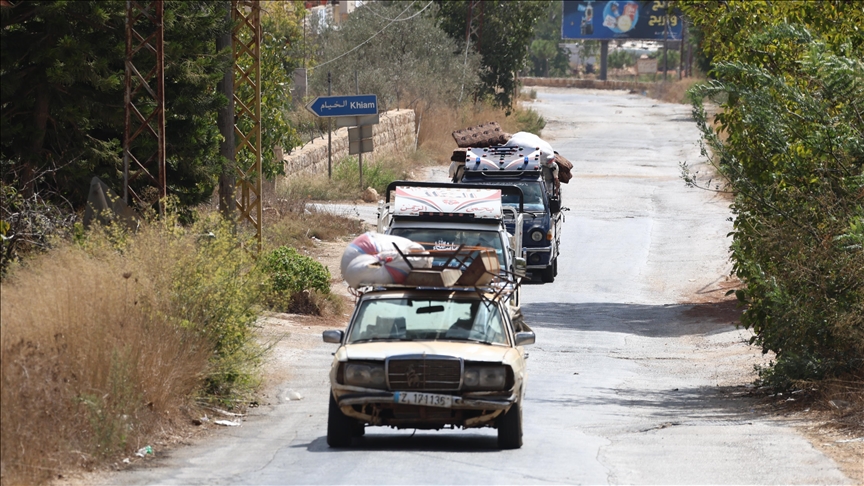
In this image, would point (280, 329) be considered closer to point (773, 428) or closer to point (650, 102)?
point (773, 428)

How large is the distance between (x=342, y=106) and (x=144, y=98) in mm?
14510

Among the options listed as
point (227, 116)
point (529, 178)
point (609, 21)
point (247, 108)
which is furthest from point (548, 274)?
point (609, 21)

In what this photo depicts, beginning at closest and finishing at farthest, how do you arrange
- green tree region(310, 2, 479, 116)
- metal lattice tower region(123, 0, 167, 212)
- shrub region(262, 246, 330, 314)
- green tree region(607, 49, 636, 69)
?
metal lattice tower region(123, 0, 167, 212)
shrub region(262, 246, 330, 314)
green tree region(310, 2, 479, 116)
green tree region(607, 49, 636, 69)

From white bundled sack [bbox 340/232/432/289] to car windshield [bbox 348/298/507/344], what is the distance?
0.41 m

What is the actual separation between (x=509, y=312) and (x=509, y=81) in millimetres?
52189

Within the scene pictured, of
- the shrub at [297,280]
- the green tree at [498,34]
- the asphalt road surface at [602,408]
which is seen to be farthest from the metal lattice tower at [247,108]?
the green tree at [498,34]

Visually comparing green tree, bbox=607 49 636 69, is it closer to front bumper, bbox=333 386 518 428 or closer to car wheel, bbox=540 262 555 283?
car wheel, bbox=540 262 555 283

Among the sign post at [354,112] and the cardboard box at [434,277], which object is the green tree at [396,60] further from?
the cardboard box at [434,277]

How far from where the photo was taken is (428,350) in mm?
11000

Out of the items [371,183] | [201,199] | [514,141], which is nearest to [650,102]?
[371,183]

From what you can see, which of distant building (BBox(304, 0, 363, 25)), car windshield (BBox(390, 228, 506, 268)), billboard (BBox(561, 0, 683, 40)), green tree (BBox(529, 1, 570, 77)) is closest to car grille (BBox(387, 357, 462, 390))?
car windshield (BBox(390, 228, 506, 268))

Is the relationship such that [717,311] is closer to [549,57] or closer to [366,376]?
[366,376]

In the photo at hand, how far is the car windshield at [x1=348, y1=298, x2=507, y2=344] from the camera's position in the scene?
11.5m

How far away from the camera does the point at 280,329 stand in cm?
2005
